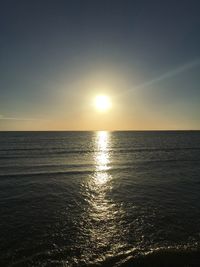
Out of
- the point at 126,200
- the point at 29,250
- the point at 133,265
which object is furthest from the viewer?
the point at 126,200

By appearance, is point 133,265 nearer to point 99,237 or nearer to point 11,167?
point 99,237

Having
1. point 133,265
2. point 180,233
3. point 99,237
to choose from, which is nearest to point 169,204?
point 180,233

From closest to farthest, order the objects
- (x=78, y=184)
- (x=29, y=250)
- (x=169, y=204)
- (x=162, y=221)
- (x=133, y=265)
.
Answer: (x=133, y=265) → (x=29, y=250) → (x=162, y=221) → (x=169, y=204) → (x=78, y=184)

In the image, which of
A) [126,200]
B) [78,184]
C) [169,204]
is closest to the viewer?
[169,204]

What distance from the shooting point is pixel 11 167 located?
30234 mm

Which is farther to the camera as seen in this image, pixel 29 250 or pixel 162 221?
pixel 162 221

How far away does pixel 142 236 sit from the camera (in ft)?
34.6

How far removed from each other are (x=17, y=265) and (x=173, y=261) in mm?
6306

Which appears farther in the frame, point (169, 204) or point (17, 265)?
point (169, 204)

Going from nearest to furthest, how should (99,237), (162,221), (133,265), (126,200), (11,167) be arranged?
1. (133,265)
2. (99,237)
3. (162,221)
4. (126,200)
5. (11,167)

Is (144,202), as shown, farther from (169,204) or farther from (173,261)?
(173,261)

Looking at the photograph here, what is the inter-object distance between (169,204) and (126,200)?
322cm

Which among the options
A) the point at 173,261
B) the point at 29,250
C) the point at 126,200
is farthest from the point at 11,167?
the point at 173,261

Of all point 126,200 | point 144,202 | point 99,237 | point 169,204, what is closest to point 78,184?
point 126,200
